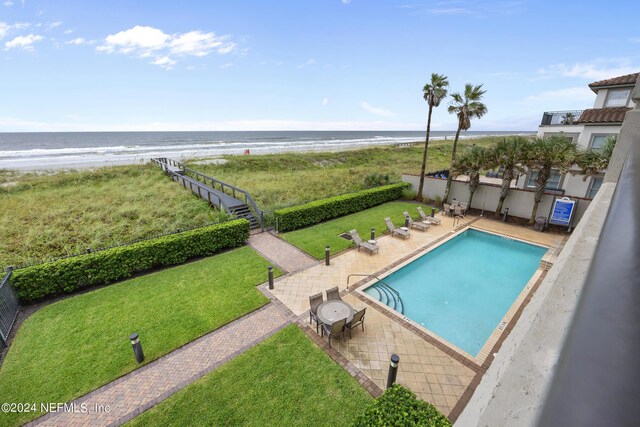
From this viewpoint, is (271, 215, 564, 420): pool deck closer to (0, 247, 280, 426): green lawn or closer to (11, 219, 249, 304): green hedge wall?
(0, 247, 280, 426): green lawn

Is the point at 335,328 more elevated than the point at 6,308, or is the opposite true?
the point at 335,328

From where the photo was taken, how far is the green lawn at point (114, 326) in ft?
23.7

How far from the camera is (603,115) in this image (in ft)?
55.4

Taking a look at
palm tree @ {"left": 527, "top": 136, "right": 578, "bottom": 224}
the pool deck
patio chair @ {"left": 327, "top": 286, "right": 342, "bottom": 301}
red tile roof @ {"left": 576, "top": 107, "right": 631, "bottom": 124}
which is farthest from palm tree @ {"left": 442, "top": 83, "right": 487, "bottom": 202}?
patio chair @ {"left": 327, "top": 286, "right": 342, "bottom": 301}

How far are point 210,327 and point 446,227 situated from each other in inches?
532

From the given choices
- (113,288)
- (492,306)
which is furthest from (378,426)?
(113,288)

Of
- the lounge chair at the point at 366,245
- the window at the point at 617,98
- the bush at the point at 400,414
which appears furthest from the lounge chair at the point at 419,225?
the window at the point at 617,98

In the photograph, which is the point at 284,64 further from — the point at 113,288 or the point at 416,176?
the point at 113,288

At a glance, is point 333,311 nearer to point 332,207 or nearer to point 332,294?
point 332,294

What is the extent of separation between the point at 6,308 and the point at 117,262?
10.1 ft

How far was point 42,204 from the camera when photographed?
778 inches

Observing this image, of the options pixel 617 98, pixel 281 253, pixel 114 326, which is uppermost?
pixel 617 98

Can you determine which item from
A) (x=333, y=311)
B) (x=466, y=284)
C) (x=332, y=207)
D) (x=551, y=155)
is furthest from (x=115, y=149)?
(x=551, y=155)

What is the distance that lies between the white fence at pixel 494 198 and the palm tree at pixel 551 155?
1438 mm
